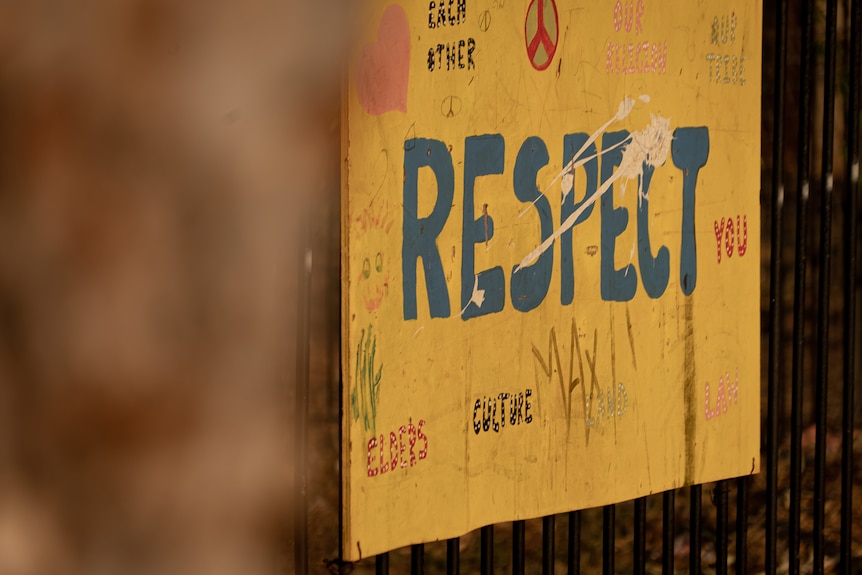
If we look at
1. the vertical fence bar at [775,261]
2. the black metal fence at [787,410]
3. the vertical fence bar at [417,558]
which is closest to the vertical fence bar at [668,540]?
the black metal fence at [787,410]

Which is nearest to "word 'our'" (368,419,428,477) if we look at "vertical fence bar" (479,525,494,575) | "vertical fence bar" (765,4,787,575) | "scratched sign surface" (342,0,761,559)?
"scratched sign surface" (342,0,761,559)

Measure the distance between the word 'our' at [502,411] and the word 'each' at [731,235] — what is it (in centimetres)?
56

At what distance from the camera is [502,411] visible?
188 centimetres

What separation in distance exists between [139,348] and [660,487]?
42.3 inches

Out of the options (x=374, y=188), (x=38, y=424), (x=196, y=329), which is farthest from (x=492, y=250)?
(x=38, y=424)

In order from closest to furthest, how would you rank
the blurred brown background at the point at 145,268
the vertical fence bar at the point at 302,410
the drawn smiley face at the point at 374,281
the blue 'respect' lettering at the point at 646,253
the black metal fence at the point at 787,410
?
the blurred brown background at the point at 145,268
the drawn smiley face at the point at 374,281
the blue 'respect' lettering at the point at 646,253
the black metal fence at the point at 787,410
the vertical fence bar at the point at 302,410

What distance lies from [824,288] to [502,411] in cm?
91

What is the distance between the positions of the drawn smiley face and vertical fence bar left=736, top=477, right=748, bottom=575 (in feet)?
3.36

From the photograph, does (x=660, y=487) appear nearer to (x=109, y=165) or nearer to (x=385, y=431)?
(x=385, y=431)

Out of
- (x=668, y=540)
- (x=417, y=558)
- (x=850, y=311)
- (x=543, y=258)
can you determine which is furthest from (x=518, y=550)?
(x=850, y=311)

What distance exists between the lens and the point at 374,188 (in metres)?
1.68

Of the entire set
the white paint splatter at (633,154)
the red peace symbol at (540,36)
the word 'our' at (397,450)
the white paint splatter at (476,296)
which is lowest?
the word 'our' at (397,450)

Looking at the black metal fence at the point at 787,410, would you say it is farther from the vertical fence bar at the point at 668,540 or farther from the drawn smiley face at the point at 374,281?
the drawn smiley face at the point at 374,281

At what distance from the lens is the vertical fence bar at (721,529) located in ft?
7.59
